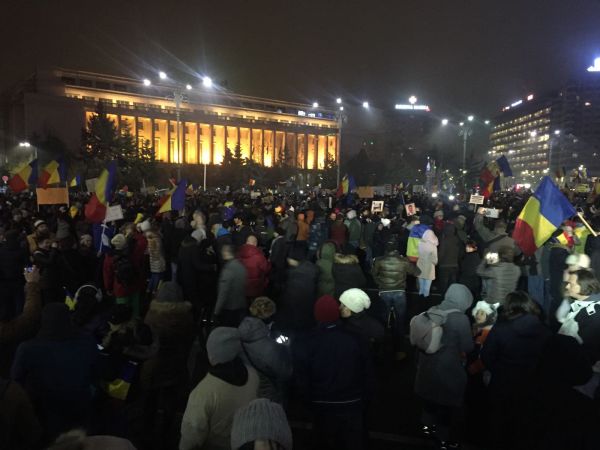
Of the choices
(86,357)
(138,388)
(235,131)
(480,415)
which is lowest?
(480,415)

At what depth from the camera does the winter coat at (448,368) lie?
414cm

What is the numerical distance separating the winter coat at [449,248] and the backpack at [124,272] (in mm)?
5189

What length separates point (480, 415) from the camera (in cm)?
497

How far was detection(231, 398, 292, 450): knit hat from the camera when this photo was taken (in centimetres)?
209

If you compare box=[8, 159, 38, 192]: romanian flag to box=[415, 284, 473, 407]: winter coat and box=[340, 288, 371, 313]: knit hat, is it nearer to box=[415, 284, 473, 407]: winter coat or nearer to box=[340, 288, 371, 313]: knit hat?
box=[340, 288, 371, 313]: knit hat

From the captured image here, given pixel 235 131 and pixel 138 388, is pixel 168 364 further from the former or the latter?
pixel 235 131

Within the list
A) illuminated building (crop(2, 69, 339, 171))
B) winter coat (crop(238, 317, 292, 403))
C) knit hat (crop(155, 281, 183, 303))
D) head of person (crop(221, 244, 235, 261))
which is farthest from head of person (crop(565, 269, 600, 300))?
illuminated building (crop(2, 69, 339, 171))

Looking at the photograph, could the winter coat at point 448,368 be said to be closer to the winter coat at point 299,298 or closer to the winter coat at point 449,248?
the winter coat at point 299,298

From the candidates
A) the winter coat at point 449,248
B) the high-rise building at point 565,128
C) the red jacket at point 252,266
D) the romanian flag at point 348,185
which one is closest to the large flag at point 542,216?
the winter coat at point 449,248

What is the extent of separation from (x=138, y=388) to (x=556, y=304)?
645cm

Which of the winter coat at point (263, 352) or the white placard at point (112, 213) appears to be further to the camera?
the white placard at point (112, 213)

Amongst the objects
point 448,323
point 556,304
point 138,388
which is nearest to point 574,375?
point 448,323

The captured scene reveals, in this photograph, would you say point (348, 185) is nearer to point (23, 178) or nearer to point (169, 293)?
point (23, 178)

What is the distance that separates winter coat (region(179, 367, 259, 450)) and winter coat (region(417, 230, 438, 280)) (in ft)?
19.5
